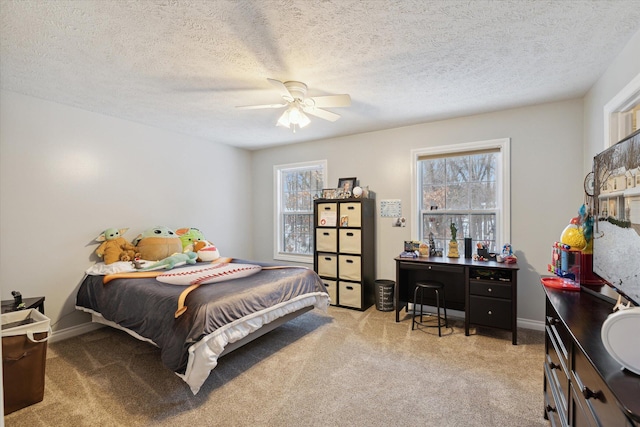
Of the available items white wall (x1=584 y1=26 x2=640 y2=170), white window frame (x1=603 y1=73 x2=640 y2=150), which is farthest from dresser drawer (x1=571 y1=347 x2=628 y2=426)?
white wall (x1=584 y1=26 x2=640 y2=170)

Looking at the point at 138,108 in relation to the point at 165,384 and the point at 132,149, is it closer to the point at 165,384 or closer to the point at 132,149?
the point at 132,149

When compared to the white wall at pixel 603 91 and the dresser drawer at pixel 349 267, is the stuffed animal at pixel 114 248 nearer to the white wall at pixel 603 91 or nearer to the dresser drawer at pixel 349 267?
the dresser drawer at pixel 349 267

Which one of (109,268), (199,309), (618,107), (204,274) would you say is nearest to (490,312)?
A: (618,107)

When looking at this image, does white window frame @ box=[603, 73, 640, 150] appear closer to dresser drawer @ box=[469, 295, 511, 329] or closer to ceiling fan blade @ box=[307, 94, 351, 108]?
dresser drawer @ box=[469, 295, 511, 329]

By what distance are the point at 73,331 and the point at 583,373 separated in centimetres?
427

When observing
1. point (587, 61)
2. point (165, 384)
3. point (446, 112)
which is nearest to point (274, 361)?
point (165, 384)

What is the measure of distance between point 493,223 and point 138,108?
4.22 metres

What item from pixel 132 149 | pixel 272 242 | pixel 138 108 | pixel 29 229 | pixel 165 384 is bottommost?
pixel 165 384

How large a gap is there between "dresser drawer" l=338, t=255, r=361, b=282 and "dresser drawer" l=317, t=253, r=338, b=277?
0.08 meters

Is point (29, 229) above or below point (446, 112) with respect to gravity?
below

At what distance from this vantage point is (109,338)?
3299 mm

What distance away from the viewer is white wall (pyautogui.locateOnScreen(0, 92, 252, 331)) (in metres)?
2.98

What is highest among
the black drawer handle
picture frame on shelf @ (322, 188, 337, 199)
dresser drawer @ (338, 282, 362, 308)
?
picture frame on shelf @ (322, 188, 337, 199)

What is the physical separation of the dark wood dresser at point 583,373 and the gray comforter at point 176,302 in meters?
2.08
